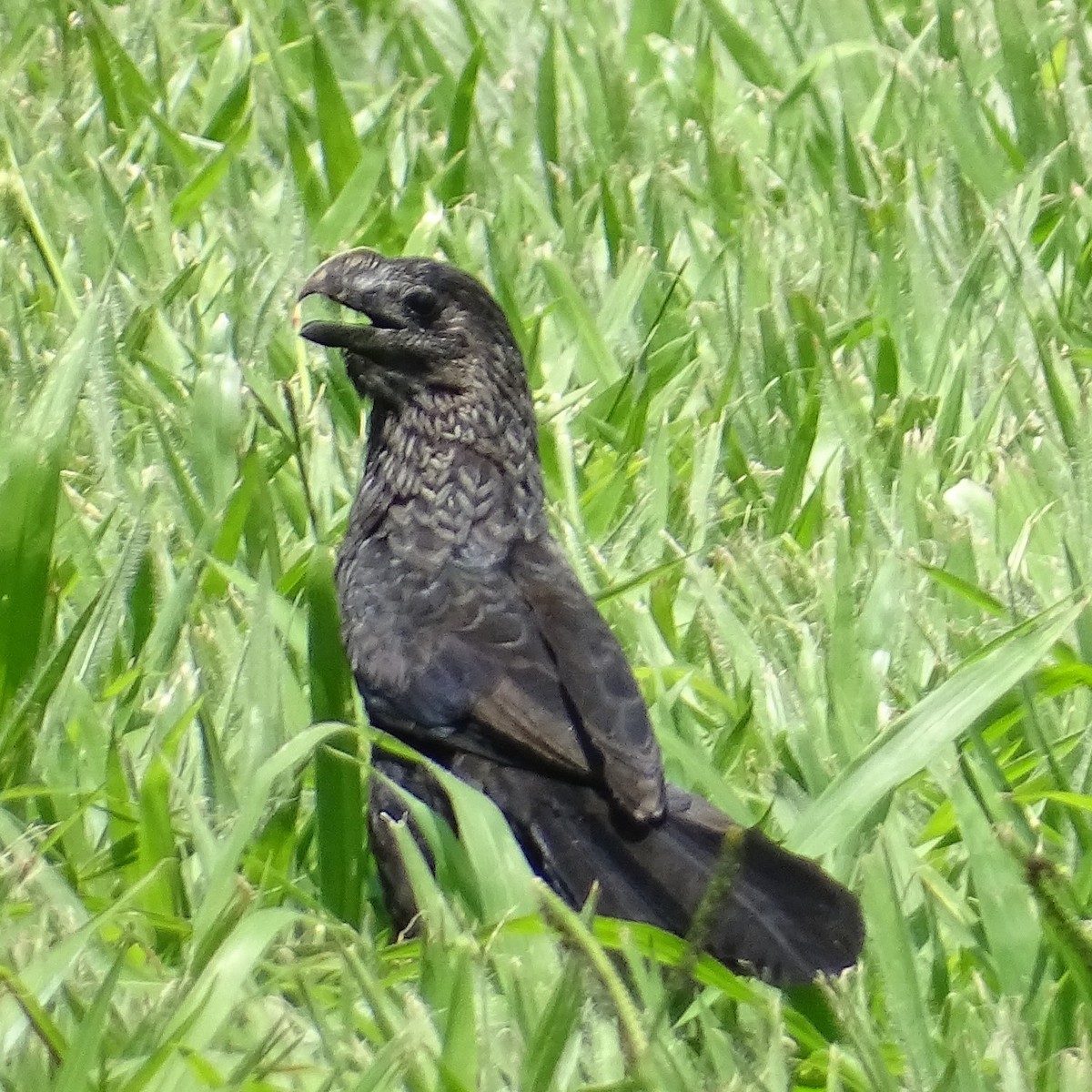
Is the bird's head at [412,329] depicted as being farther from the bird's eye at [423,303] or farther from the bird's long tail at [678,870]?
the bird's long tail at [678,870]

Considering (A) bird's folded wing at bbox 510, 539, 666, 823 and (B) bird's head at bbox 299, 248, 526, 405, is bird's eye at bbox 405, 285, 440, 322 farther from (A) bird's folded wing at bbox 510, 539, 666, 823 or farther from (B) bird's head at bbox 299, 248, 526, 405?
(A) bird's folded wing at bbox 510, 539, 666, 823

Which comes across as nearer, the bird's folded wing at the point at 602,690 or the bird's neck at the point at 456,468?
the bird's folded wing at the point at 602,690

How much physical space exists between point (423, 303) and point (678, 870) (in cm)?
114

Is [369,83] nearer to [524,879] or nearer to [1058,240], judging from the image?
[1058,240]

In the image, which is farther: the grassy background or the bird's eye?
the bird's eye

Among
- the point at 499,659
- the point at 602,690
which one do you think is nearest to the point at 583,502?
the point at 499,659

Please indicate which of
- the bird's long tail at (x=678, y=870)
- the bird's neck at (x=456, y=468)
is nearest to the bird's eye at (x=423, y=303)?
the bird's neck at (x=456, y=468)

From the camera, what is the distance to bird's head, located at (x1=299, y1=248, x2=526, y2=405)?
146 inches

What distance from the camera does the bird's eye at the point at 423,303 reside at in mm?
3719

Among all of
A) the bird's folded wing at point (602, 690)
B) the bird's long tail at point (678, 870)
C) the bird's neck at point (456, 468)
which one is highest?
the bird's neck at point (456, 468)

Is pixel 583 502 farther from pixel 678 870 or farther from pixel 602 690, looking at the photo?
pixel 678 870

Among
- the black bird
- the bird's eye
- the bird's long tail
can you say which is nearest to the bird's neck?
the black bird

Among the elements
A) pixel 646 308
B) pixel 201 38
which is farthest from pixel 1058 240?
pixel 201 38

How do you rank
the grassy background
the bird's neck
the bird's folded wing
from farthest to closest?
the bird's neck, the bird's folded wing, the grassy background
